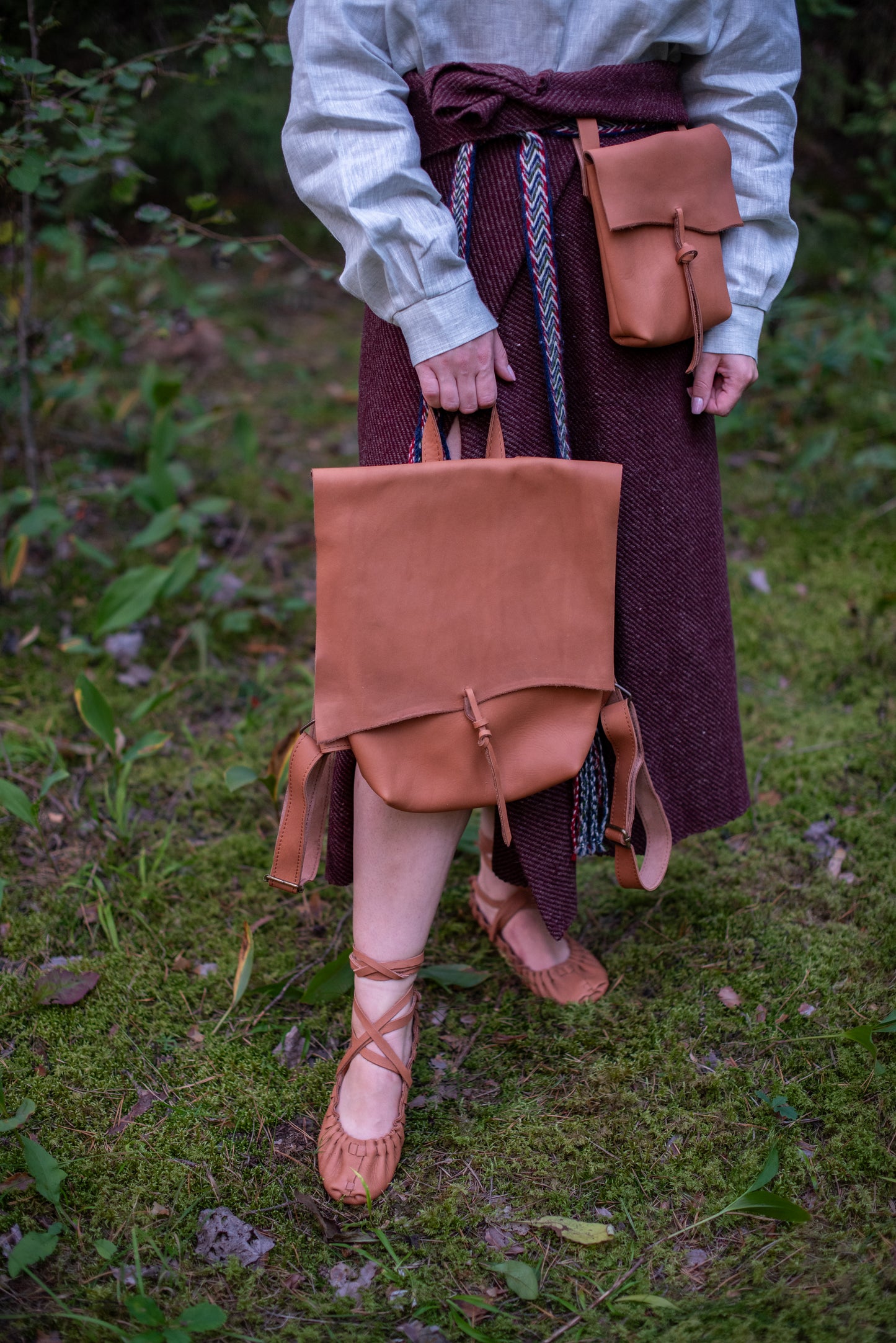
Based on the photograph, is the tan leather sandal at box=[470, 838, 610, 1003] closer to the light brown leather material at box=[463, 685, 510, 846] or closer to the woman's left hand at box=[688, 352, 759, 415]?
the light brown leather material at box=[463, 685, 510, 846]

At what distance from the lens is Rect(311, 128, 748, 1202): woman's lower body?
122cm

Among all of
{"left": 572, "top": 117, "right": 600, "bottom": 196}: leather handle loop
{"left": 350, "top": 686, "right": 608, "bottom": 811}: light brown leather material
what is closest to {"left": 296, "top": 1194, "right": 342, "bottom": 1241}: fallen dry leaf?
{"left": 350, "top": 686, "right": 608, "bottom": 811}: light brown leather material

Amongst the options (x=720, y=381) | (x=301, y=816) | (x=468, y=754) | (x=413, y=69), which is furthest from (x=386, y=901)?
(x=413, y=69)

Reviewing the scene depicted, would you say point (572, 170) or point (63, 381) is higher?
point (572, 170)

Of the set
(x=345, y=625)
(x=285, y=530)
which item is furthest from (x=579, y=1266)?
(x=285, y=530)

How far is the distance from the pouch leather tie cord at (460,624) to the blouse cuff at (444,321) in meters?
0.11

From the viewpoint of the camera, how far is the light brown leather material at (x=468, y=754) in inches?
46.6

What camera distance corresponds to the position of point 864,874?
1.81 meters

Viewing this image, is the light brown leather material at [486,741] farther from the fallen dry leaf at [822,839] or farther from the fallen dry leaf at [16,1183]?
the fallen dry leaf at [822,839]

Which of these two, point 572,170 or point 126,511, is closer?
point 572,170

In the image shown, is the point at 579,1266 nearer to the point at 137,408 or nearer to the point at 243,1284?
the point at 243,1284

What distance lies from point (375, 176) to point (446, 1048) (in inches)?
52.1

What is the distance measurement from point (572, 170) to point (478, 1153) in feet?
4.51

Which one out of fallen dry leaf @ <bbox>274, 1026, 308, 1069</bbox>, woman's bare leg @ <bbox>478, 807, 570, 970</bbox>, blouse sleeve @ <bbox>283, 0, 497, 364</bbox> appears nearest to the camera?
blouse sleeve @ <bbox>283, 0, 497, 364</bbox>
